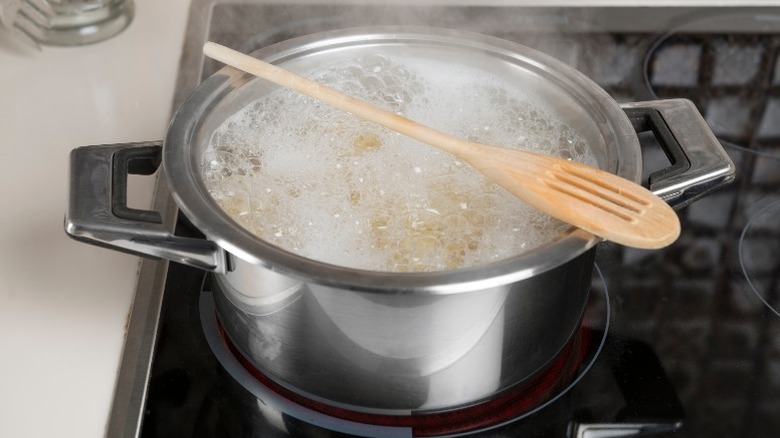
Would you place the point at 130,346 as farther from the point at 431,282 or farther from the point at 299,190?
the point at 431,282

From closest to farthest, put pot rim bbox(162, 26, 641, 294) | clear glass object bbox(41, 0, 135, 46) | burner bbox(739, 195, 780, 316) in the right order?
pot rim bbox(162, 26, 641, 294) < burner bbox(739, 195, 780, 316) < clear glass object bbox(41, 0, 135, 46)

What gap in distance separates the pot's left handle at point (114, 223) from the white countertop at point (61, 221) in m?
0.16

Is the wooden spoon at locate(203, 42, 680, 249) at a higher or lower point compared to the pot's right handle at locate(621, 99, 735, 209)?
lower

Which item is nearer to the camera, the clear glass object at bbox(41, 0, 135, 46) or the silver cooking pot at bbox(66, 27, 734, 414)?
the silver cooking pot at bbox(66, 27, 734, 414)

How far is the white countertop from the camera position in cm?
77

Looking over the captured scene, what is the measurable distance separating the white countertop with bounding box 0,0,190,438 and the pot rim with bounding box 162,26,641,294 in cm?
20

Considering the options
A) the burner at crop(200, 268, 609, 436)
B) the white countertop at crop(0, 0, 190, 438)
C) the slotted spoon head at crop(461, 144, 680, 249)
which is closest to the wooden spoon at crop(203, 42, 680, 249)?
the slotted spoon head at crop(461, 144, 680, 249)

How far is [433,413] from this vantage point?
29.6 inches

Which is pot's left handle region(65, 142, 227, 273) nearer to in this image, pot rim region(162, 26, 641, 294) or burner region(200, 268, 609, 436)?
pot rim region(162, 26, 641, 294)

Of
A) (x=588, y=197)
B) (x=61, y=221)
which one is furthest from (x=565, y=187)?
(x=61, y=221)

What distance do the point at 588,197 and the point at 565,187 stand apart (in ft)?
0.08

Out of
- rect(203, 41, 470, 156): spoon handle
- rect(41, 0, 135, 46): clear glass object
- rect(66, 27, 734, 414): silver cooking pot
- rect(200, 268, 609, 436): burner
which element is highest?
rect(41, 0, 135, 46): clear glass object

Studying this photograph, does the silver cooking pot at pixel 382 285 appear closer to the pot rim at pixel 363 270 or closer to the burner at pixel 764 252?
the pot rim at pixel 363 270

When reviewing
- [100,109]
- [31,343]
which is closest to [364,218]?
[31,343]
